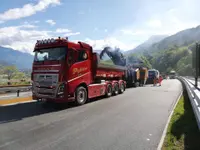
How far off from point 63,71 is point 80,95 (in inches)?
76.4

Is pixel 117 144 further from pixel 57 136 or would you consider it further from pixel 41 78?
pixel 41 78

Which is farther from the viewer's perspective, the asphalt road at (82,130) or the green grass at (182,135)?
the asphalt road at (82,130)

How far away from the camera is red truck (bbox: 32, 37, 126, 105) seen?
9258 mm

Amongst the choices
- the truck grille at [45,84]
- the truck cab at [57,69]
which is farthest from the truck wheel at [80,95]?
the truck grille at [45,84]

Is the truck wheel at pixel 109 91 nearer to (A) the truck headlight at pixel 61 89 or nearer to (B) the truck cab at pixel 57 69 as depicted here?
(B) the truck cab at pixel 57 69

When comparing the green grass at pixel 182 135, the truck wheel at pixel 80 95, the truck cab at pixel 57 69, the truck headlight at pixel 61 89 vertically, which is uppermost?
the truck cab at pixel 57 69

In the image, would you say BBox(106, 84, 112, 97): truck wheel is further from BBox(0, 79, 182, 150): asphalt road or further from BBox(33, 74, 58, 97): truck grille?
BBox(33, 74, 58, 97): truck grille

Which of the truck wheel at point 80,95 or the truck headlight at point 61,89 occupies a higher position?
the truck headlight at point 61,89

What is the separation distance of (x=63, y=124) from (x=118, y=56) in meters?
14.0

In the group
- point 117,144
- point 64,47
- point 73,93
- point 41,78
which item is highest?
point 64,47

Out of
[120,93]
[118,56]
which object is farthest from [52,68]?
[118,56]

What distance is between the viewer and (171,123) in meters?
6.82

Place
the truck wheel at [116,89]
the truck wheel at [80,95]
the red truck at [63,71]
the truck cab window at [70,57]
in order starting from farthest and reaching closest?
the truck wheel at [116,89] → the truck wheel at [80,95] → the truck cab window at [70,57] → the red truck at [63,71]

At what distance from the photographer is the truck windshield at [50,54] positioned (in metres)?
9.56
